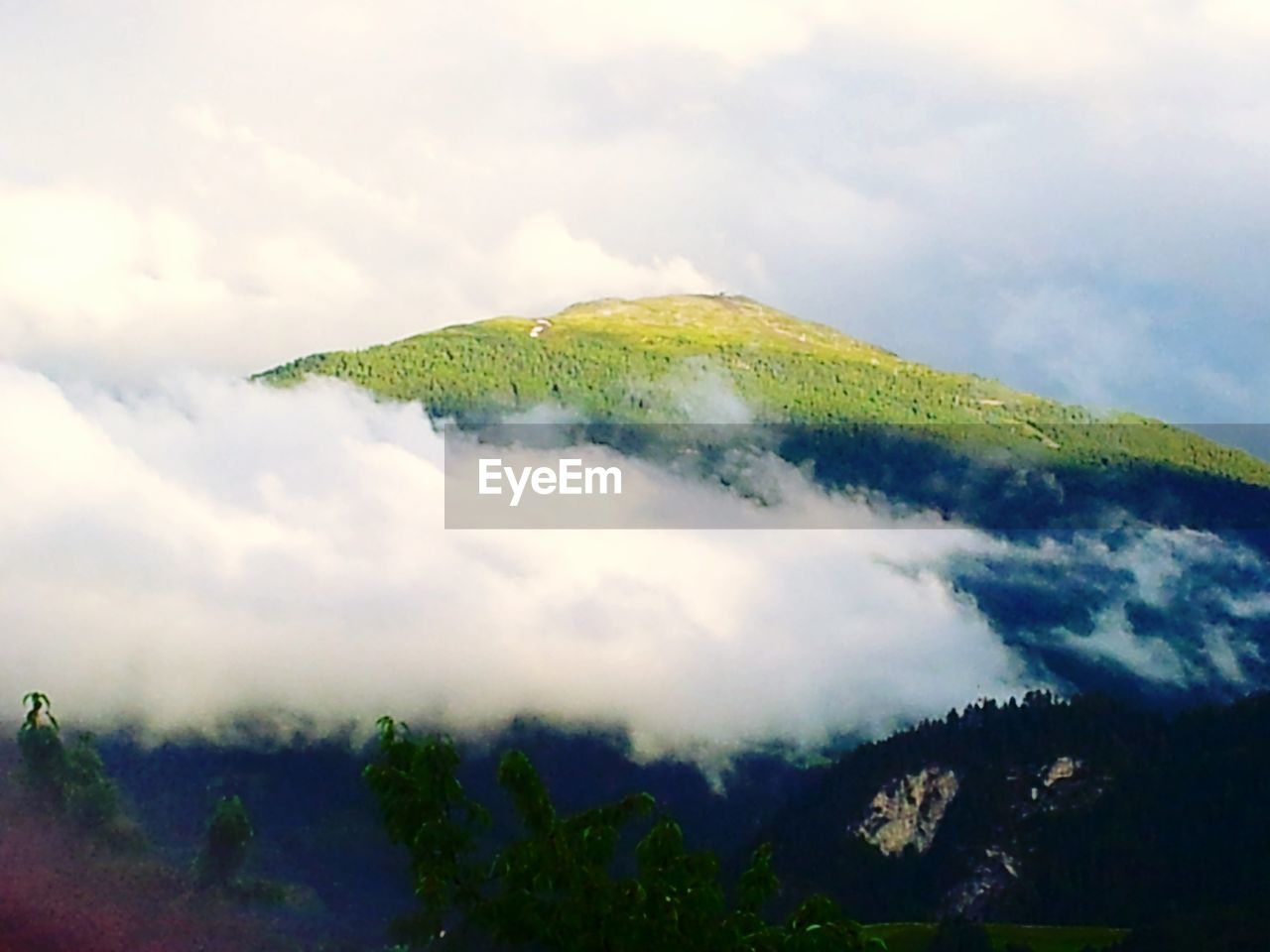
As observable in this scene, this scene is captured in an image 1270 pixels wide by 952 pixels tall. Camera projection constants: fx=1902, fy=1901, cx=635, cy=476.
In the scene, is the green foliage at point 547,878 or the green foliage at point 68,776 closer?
the green foliage at point 547,878

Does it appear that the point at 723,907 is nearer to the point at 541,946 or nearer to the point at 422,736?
the point at 541,946

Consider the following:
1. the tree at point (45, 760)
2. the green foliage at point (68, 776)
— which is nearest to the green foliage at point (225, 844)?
the green foliage at point (68, 776)

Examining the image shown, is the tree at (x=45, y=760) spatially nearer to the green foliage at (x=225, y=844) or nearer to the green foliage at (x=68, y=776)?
the green foliage at (x=68, y=776)

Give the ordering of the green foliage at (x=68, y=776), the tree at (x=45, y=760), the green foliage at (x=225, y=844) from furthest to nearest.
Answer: the green foliage at (x=225, y=844) < the green foliage at (x=68, y=776) < the tree at (x=45, y=760)

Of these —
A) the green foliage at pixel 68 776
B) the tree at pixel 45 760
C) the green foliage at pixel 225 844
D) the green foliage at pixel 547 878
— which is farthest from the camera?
the green foliage at pixel 225 844

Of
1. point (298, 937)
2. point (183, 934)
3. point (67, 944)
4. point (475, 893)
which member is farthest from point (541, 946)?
point (67, 944)

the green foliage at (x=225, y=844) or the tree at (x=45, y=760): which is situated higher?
the tree at (x=45, y=760)
